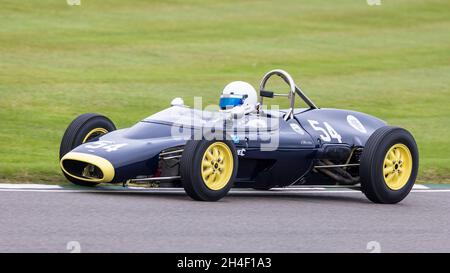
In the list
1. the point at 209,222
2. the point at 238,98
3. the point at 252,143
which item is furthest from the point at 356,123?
the point at 209,222

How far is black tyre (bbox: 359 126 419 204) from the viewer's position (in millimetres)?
11586

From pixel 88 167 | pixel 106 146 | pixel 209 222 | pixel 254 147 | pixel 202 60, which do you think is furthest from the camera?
pixel 202 60

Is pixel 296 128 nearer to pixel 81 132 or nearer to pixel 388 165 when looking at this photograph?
pixel 388 165

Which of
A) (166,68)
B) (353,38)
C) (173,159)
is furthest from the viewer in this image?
(353,38)

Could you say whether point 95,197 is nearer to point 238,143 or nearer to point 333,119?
point 238,143

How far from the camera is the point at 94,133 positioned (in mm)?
12477

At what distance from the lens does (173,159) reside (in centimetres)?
1138

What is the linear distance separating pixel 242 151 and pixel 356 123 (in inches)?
68.0

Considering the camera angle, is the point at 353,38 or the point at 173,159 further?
the point at 353,38

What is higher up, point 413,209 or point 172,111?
point 172,111

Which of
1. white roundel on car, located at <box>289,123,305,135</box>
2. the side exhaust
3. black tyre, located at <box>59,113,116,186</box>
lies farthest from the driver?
the side exhaust
